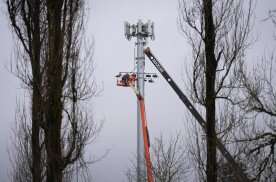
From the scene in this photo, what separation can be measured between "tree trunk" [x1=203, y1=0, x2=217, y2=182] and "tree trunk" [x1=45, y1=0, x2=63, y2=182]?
2.90 m

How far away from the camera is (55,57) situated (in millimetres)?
7961

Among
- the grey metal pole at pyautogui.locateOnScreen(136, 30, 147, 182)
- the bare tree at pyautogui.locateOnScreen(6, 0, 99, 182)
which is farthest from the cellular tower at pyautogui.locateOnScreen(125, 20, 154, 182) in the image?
the bare tree at pyautogui.locateOnScreen(6, 0, 99, 182)

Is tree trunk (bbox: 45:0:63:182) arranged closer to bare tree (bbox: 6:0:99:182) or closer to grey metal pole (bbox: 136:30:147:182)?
bare tree (bbox: 6:0:99:182)

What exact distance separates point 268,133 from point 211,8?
431cm

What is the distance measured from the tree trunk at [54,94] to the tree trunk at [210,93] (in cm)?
290

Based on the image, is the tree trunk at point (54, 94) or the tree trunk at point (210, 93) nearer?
the tree trunk at point (210, 93)

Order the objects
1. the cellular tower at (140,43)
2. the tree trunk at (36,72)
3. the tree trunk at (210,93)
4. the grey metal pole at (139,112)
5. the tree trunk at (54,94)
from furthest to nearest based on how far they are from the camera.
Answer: the cellular tower at (140,43), the grey metal pole at (139,112), the tree trunk at (36,72), the tree trunk at (54,94), the tree trunk at (210,93)

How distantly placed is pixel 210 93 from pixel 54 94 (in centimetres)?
309

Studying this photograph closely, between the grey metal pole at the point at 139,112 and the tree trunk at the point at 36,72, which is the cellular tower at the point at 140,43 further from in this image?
the tree trunk at the point at 36,72

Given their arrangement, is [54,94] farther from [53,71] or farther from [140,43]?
[140,43]

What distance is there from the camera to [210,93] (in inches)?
277

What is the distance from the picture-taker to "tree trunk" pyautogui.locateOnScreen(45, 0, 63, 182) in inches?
298

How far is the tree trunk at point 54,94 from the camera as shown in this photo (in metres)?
7.58

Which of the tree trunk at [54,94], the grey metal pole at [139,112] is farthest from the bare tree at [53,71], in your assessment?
the grey metal pole at [139,112]
